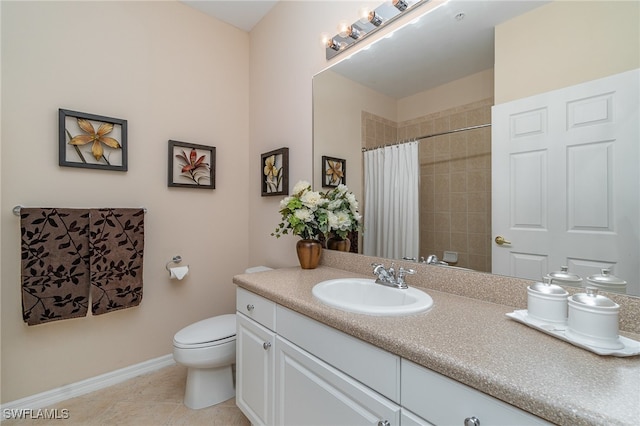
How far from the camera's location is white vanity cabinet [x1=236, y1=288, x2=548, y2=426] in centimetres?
63

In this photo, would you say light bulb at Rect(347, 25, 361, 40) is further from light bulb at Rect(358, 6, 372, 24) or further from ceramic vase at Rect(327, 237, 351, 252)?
ceramic vase at Rect(327, 237, 351, 252)

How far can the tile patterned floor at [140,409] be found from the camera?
4.97ft

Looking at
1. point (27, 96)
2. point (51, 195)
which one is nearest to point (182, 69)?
point (27, 96)

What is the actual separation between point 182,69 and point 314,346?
218cm

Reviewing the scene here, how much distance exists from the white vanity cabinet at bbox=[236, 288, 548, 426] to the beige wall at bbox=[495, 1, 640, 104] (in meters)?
1.00

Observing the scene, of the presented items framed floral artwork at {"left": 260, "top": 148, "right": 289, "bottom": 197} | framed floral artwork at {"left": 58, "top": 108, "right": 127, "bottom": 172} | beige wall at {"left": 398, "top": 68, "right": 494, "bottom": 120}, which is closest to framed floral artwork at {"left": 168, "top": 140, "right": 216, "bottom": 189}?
framed floral artwork at {"left": 58, "top": 108, "right": 127, "bottom": 172}

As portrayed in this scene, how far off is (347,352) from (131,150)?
75.7 inches

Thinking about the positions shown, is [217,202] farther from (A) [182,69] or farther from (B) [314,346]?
(B) [314,346]

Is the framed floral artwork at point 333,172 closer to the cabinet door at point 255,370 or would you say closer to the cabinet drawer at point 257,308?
the cabinet drawer at point 257,308

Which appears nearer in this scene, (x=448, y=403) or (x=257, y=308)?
(x=448, y=403)

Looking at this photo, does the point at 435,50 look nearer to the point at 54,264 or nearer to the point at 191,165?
the point at 191,165

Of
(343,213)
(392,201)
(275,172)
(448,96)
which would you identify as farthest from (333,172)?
(448,96)

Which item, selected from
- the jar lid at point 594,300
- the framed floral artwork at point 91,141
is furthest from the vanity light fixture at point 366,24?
the framed floral artwork at point 91,141

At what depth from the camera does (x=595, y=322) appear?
662 mm
